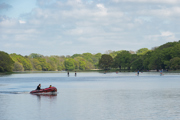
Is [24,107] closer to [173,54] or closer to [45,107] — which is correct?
[45,107]

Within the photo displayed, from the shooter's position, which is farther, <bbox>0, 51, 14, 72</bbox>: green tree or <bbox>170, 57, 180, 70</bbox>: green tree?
<bbox>0, 51, 14, 72</bbox>: green tree

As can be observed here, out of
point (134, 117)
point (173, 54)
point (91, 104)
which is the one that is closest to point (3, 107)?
point (91, 104)

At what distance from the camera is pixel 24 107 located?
38.9 metres

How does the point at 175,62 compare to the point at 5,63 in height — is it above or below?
below

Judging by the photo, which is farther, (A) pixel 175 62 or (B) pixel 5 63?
(B) pixel 5 63

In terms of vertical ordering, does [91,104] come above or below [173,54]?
below

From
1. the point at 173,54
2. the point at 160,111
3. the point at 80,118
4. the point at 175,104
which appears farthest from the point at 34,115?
the point at 173,54

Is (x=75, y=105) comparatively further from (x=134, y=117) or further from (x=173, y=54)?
(x=173, y=54)

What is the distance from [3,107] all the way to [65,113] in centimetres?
897

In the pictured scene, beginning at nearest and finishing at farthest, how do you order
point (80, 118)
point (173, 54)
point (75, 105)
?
point (80, 118) < point (75, 105) < point (173, 54)

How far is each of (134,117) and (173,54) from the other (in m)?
160

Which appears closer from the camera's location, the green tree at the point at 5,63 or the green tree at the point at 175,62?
the green tree at the point at 175,62

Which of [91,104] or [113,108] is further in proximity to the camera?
[91,104]

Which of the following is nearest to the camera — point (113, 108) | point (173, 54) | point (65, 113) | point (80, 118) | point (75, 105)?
point (80, 118)
